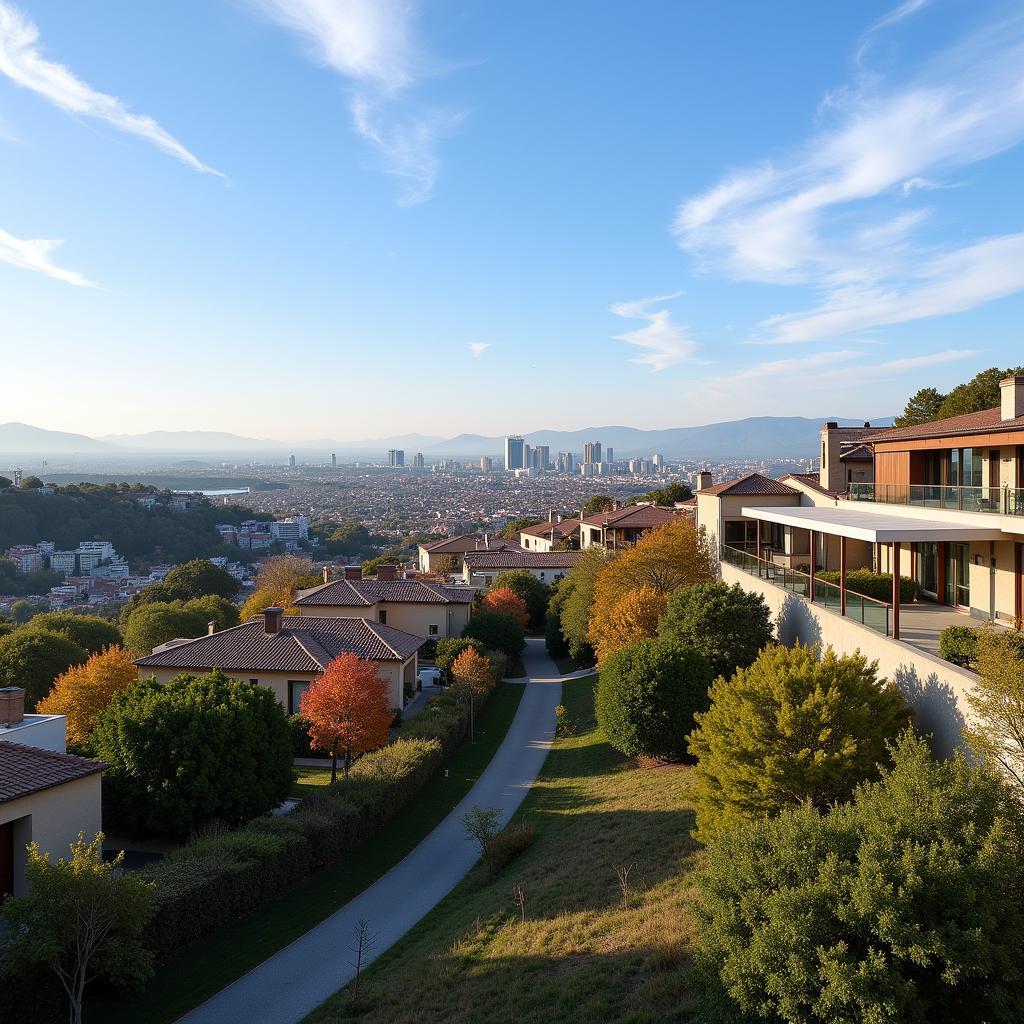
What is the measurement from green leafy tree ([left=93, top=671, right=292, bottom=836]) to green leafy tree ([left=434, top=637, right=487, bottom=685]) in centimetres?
2049

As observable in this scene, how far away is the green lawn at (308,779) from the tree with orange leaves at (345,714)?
2.71 feet

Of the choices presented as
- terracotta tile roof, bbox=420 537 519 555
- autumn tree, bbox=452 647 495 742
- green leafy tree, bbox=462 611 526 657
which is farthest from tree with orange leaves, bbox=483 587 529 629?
terracotta tile roof, bbox=420 537 519 555

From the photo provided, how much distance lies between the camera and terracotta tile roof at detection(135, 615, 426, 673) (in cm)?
3103

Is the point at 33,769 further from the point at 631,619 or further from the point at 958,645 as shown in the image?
the point at 631,619

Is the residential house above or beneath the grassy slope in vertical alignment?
above

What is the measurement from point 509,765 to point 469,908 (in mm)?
12056

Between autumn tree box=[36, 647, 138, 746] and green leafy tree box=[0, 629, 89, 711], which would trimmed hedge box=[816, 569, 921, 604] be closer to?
autumn tree box=[36, 647, 138, 746]

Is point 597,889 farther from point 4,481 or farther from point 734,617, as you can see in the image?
point 4,481

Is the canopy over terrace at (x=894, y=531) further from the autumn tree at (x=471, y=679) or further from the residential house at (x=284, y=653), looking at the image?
the residential house at (x=284, y=653)

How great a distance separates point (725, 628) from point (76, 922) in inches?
821

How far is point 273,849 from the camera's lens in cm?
1731

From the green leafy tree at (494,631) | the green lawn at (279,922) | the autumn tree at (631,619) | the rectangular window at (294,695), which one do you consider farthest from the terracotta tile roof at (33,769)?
the green leafy tree at (494,631)

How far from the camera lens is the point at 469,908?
55.2ft

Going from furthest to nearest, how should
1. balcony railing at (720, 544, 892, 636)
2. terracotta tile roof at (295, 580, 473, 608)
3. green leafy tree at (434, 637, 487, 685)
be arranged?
1. terracotta tile roof at (295, 580, 473, 608)
2. green leafy tree at (434, 637, 487, 685)
3. balcony railing at (720, 544, 892, 636)
